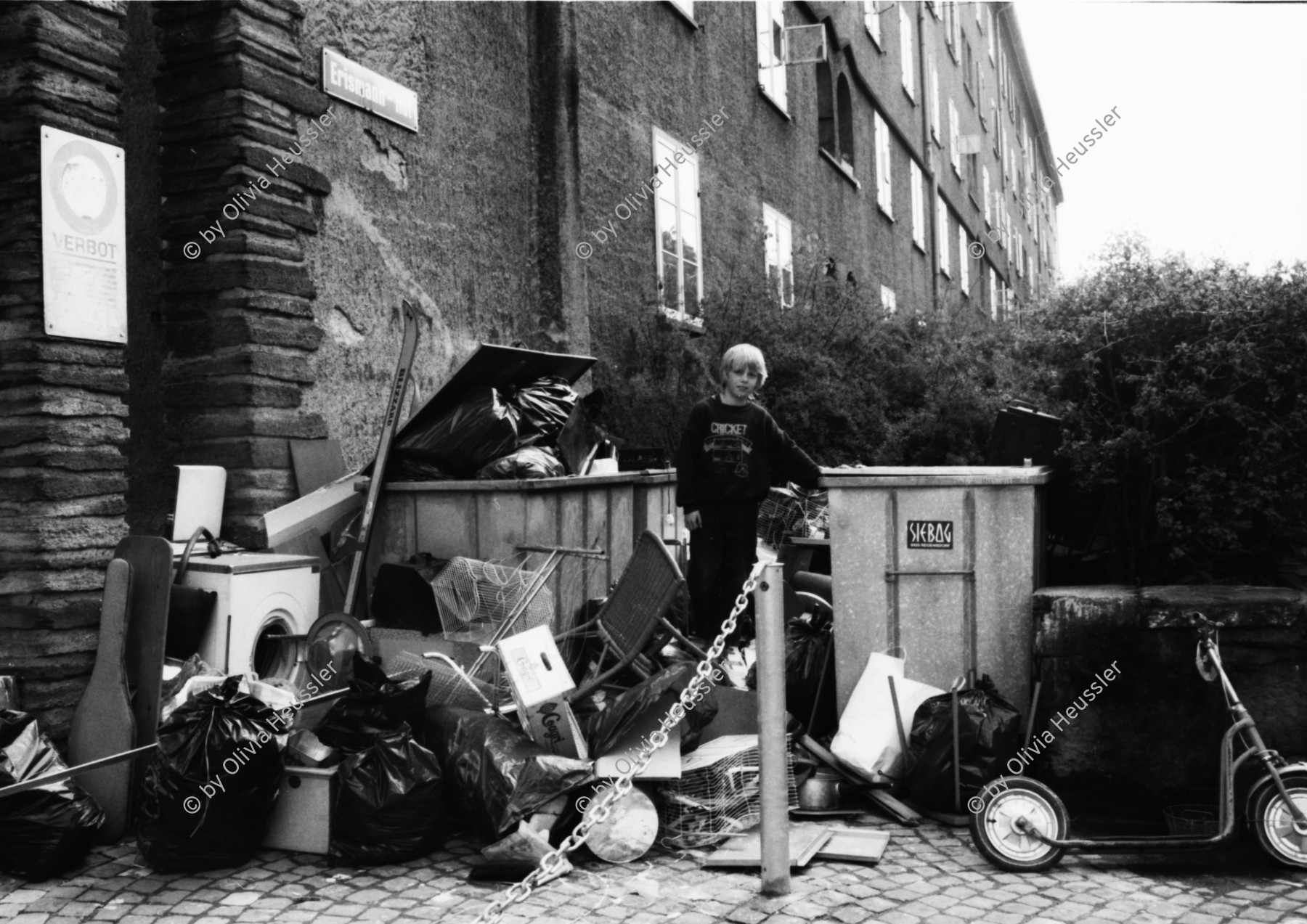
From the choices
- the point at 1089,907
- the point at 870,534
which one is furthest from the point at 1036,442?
the point at 1089,907

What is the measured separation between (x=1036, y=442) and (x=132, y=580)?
14.5 feet

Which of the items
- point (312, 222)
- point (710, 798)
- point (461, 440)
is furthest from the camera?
point (312, 222)

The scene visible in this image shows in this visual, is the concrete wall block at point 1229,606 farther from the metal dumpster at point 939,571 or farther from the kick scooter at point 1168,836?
the metal dumpster at point 939,571

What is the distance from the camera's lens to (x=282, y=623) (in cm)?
561

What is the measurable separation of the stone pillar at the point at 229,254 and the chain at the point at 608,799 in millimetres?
2934

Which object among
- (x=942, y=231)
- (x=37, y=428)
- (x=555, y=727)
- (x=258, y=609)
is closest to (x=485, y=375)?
(x=258, y=609)

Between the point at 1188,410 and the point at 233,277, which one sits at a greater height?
the point at 233,277

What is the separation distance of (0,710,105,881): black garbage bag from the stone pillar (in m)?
2.00

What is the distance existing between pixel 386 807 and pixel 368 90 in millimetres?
4821

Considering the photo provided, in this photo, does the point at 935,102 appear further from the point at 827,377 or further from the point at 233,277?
the point at 233,277

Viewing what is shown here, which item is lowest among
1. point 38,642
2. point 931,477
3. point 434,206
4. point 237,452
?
point 38,642

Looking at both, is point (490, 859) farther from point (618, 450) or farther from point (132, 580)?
point (618, 450)

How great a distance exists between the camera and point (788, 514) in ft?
25.7

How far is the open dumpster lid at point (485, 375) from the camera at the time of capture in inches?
247
